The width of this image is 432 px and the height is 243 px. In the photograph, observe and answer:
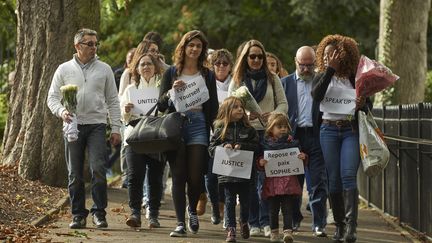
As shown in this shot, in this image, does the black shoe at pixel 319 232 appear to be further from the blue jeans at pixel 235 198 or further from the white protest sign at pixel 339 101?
the white protest sign at pixel 339 101

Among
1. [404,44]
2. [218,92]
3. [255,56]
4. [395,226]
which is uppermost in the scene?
[404,44]

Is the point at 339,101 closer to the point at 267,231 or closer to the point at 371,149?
the point at 371,149

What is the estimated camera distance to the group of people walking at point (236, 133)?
41.9 feet

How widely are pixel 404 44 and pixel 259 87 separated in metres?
9.82

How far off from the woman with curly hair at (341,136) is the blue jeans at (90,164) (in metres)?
2.29

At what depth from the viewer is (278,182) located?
12.9 metres

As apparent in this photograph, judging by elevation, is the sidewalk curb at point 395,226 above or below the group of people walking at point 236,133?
below

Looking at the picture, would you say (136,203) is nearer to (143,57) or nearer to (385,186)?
(143,57)

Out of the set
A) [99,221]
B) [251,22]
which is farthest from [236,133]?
[251,22]

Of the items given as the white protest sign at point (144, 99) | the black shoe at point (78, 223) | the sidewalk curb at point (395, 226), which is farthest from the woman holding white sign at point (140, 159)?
the sidewalk curb at point (395, 226)

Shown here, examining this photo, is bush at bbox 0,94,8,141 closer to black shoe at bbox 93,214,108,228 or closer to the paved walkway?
the paved walkway

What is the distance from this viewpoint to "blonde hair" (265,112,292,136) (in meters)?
12.7

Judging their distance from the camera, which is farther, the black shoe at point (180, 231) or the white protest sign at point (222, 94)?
the white protest sign at point (222, 94)

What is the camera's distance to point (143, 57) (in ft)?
47.9
